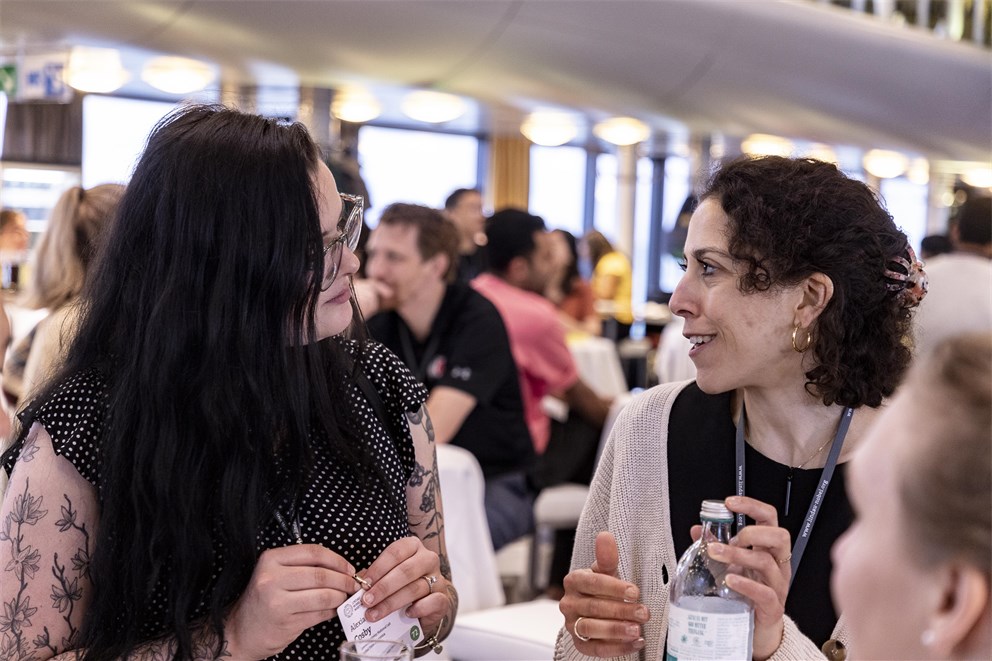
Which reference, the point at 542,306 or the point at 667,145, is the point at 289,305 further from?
the point at 667,145

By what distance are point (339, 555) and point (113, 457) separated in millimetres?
332

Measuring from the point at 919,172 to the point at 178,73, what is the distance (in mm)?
11002

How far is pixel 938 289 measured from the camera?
3.78 meters

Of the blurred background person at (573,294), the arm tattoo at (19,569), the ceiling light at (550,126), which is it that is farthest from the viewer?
the ceiling light at (550,126)

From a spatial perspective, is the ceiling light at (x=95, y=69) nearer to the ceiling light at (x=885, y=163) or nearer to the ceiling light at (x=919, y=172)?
the ceiling light at (x=885, y=163)

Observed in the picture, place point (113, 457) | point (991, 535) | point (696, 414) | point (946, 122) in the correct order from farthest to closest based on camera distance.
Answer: point (946, 122), point (696, 414), point (113, 457), point (991, 535)

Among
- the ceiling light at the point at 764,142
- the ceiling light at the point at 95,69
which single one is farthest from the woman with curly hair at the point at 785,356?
the ceiling light at the point at 764,142

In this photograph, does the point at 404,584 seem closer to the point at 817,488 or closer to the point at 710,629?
the point at 710,629

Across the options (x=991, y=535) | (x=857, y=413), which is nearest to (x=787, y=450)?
(x=857, y=413)

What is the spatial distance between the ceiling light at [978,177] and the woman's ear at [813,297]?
47.0ft

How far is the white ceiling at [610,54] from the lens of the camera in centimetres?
690

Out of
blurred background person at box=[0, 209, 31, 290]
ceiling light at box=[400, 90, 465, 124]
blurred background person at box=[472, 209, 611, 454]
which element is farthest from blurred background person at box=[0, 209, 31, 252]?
ceiling light at box=[400, 90, 465, 124]

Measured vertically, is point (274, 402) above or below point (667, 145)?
below

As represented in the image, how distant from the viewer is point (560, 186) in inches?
564
